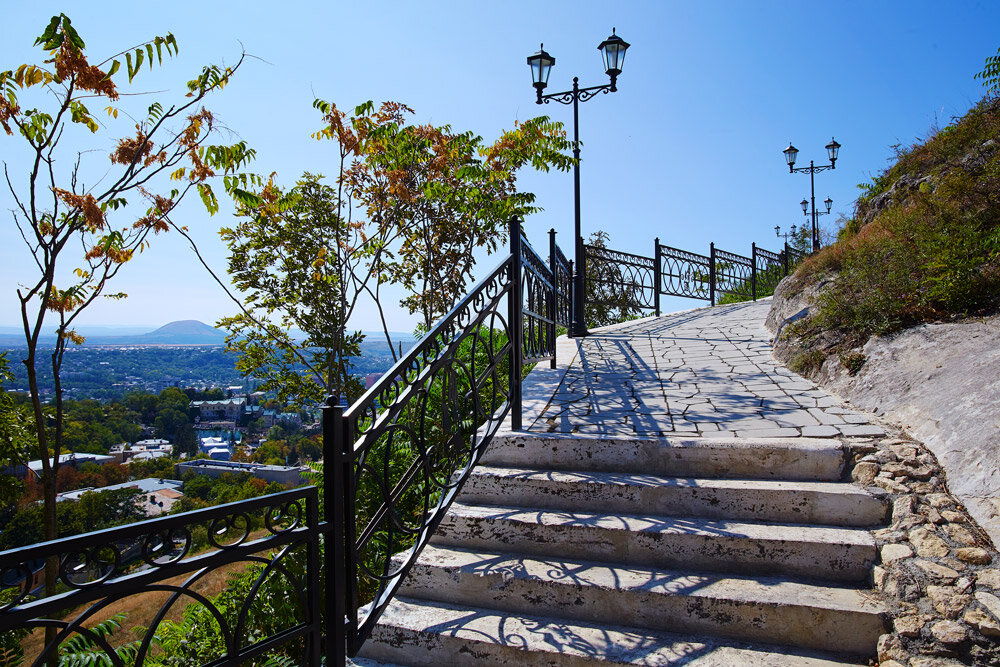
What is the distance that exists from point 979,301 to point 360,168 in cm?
666

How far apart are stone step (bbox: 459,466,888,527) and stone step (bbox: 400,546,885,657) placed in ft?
1.30

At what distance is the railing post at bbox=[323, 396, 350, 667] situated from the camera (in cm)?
207

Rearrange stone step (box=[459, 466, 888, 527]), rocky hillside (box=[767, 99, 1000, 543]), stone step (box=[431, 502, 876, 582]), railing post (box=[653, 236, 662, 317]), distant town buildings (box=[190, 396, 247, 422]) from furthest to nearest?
1. railing post (box=[653, 236, 662, 317])
2. distant town buildings (box=[190, 396, 247, 422])
3. rocky hillside (box=[767, 99, 1000, 543])
4. stone step (box=[459, 466, 888, 527])
5. stone step (box=[431, 502, 876, 582])

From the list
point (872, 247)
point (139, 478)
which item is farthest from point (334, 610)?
point (139, 478)

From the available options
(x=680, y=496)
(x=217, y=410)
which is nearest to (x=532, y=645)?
(x=680, y=496)

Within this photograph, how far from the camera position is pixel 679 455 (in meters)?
3.35

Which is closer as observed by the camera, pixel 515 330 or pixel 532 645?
pixel 532 645

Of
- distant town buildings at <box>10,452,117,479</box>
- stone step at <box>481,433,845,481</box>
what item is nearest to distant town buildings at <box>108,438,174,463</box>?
distant town buildings at <box>10,452,117,479</box>

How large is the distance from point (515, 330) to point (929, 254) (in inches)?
144

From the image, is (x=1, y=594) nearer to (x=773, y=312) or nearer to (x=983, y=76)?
(x=773, y=312)

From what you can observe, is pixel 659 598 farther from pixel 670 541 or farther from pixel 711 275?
pixel 711 275

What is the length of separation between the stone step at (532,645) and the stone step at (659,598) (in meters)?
0.05

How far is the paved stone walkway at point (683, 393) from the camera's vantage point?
12.4ft

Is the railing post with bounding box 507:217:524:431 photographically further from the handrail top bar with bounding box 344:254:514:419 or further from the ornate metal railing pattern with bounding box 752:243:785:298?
the ornate metal railing pattern with bounding box 752:243:785:298
